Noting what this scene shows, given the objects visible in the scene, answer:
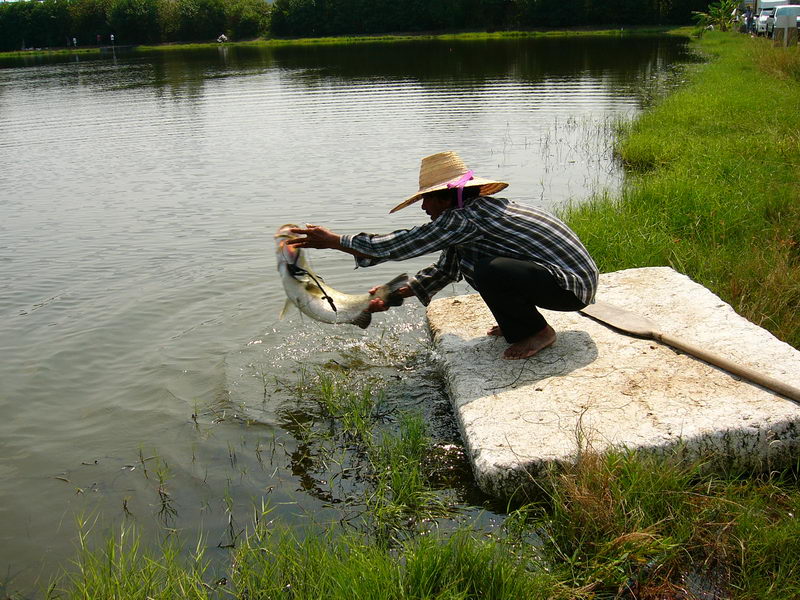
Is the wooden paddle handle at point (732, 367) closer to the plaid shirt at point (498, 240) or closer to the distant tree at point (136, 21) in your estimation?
the plaid shirt at point (498, 240)

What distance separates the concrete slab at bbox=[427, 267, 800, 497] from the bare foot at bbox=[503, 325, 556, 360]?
0.05 meters

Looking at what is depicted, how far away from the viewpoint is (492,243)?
4.71 m

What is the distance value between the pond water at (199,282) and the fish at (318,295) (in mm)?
732

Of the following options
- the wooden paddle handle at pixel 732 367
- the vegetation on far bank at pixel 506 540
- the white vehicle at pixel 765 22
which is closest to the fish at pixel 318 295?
the vegetation on far bank at pixel 506 540

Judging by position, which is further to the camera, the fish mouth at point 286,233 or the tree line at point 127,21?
the tree line at point 127,21

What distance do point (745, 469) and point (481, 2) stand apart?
2977 inches

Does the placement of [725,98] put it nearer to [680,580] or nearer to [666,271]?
[666,271]

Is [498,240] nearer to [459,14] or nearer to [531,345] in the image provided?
[531,345]

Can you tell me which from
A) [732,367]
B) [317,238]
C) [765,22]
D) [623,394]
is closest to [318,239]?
[317,238]

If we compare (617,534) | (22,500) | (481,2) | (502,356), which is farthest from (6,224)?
(481,2)

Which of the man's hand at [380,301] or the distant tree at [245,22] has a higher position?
the distant tree at [245,22]

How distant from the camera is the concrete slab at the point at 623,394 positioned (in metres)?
3.91

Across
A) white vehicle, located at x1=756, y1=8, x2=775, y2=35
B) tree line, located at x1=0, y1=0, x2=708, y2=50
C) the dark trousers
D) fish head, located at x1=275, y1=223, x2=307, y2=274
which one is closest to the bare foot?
the dark trousers

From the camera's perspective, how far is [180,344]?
6840 millimetres
